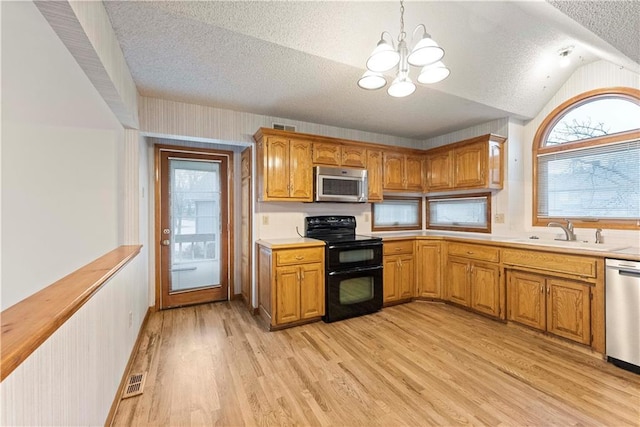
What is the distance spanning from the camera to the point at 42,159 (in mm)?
1214

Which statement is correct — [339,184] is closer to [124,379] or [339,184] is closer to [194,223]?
[194,223]

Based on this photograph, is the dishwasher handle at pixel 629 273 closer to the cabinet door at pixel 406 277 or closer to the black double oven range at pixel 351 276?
the cabinet door at pixel 406 277

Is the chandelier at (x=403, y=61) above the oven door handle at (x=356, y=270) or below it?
above

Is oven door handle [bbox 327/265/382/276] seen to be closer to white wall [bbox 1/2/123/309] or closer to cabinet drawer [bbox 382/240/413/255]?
cabinet drawer [bbox 382/240/413/255]

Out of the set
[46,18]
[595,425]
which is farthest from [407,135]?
[46,18]

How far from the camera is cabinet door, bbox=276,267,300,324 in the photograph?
2.97 m

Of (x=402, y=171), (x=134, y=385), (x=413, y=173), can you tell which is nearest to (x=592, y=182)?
(x=413, y=173)

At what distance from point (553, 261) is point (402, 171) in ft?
6.93

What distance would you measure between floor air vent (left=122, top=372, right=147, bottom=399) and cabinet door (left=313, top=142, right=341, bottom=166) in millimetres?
2677

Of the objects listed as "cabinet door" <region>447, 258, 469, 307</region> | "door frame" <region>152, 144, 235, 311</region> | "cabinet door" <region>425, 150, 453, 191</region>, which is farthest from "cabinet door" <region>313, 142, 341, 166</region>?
"cabinet door" <region>447, 258, 469, 307</region>

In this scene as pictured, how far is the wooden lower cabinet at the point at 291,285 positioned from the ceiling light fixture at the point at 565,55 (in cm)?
316

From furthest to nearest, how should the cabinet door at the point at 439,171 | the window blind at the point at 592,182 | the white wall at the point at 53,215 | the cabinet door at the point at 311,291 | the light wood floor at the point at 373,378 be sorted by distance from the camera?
1. the cabinet door at the point at 439,171
2. the cabinet door at the point at 311,291
3. the window blind at the point at 592,182
4. the light wood floor at the point at 373,378
5. the white wall at the point at 53,215

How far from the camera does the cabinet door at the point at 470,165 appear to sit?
11.5ft

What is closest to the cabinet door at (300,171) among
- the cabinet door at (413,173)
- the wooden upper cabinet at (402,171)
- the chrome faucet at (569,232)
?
the wooden upper cabinet at (402,171)
